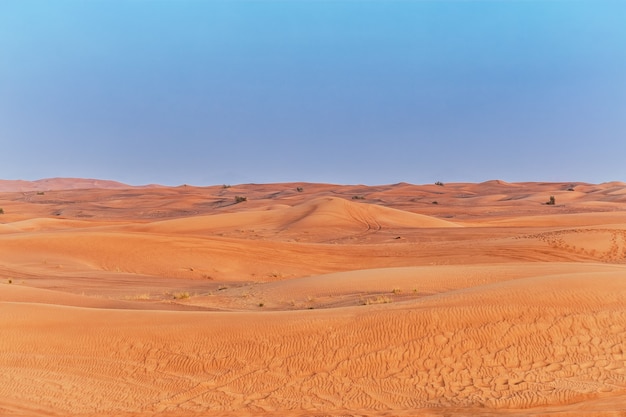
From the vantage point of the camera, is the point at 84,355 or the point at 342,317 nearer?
the point at 84,355

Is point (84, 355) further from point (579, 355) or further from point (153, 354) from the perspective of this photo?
point (579, 355)

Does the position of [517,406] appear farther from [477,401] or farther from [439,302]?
[439,302]

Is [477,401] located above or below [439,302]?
below

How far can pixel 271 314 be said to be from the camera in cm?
1059

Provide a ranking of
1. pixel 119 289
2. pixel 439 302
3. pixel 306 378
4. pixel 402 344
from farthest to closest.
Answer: pixel 119 289 < pixel 439 302 < pixel 402 344 < pixel 306 378

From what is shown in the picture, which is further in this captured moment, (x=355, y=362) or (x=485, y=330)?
Result: (x=485, y=330)

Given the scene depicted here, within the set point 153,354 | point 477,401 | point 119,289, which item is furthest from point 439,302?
point 119,289

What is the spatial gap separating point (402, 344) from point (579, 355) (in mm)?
2616

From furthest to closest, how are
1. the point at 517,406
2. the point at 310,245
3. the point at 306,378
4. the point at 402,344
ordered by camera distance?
the point at 310,245, the point at 402,344, the point at 306,378, the point at 517,406

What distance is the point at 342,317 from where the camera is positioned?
394 inches

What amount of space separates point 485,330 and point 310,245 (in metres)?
19.7

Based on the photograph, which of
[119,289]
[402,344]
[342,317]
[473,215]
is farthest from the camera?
[473,215]

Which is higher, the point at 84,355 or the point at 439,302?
the point at 439,302

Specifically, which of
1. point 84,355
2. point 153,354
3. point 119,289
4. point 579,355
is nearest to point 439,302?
point 579,355
